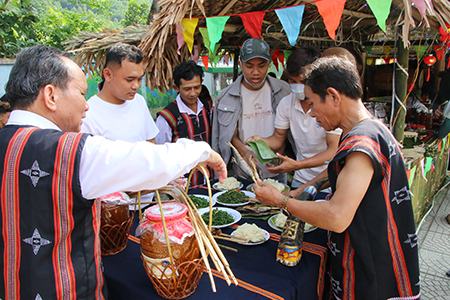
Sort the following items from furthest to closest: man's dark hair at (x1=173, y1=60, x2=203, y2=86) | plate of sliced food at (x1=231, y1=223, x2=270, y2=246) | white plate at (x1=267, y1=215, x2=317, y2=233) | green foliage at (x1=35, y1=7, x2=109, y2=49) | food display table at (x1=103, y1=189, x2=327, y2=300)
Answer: green foliage at (x1=35, y1=7, x2=109, y2=49), man's dark hair at (x1=173, y1=60, x2=203, y2=86), white plate at (x1=267, y1=215, x2=317, y2=233), plate of sliced food at (x1=231, y1=223, x2=270, y2=246), food display table at (x1=103, y1=189, x2=327, y2=300)

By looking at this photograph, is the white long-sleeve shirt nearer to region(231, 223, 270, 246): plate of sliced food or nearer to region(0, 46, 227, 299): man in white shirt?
region(0, 46, 227, 299): man in white shirt

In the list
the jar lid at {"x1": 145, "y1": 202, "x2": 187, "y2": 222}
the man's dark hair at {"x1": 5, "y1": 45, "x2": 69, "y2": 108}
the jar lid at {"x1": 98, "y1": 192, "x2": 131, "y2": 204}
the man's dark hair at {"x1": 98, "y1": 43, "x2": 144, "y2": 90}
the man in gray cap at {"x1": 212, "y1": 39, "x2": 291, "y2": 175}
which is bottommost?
the jar lid at {"x1": 98, "y1": 192, "x2": 131, "y2": 204}

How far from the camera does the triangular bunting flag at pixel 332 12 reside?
2092mm

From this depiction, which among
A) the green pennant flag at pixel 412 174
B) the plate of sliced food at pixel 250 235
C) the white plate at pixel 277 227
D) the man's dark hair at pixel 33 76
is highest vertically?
the man's dark hair at pixel 33 76

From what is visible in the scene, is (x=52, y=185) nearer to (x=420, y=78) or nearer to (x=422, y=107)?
(x=422, y=107)

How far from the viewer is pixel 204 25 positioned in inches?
123

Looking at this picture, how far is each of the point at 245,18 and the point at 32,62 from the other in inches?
84.3

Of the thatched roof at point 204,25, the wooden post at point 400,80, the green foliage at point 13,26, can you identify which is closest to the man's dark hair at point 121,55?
the thatched roof at point 204,25

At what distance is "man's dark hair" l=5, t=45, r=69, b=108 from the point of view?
3.39ft

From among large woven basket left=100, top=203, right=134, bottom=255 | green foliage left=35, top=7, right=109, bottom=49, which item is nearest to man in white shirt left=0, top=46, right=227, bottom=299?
large woven basket left=100, top=203, right=134, bottom=255

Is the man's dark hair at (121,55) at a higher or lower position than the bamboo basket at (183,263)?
higher

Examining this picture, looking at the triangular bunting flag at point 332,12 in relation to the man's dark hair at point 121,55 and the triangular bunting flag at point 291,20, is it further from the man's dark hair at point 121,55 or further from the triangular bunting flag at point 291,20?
the man's dark hair at point 121,55

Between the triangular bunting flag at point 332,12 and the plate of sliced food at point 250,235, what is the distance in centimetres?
138

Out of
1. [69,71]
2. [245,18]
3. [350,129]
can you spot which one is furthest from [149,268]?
[245,18]
